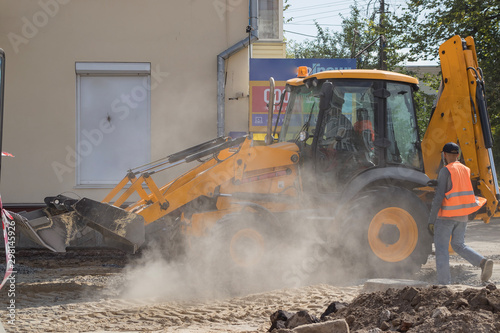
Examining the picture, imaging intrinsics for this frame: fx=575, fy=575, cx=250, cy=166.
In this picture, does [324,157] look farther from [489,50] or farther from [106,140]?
[489,50]

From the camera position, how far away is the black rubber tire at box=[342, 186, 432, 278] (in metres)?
7.46

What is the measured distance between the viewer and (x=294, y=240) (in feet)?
24.3

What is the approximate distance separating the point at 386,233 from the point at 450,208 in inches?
39.8

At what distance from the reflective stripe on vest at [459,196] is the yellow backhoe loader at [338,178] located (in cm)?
78

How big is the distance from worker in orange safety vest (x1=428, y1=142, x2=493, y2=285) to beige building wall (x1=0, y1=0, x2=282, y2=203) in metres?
6.09

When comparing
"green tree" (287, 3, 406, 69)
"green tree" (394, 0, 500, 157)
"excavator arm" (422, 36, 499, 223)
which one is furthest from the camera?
"green tree" (287, 3, 406, 69)

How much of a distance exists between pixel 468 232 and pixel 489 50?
8.56 m

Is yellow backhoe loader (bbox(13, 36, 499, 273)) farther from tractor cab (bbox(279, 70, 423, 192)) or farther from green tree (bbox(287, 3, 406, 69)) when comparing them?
green tree (bbox(287, 3, 406, 69))

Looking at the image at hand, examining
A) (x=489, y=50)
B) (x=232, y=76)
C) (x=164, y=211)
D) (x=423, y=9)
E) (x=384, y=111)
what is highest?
(x=423, y=9)

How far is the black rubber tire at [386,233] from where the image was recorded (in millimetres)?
7461

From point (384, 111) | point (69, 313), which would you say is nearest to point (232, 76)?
point (384, 111)

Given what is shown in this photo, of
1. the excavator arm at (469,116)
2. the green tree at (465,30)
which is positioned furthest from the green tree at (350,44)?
the excavator arm at (469,116)

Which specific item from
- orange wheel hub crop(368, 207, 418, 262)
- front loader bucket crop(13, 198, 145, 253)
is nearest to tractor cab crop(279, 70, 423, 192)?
orange wheel hub crop(368, 207, 418, 262)

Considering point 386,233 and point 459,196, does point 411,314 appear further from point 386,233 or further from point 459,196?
point 386,233
